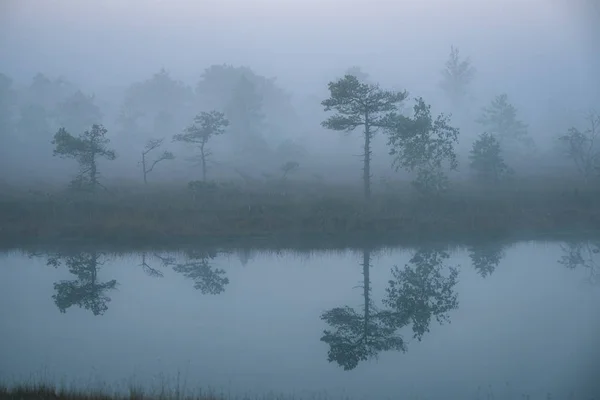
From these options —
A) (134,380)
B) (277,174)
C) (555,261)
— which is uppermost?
(277,174)

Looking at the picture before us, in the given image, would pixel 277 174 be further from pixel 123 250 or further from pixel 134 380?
pixel 134 380

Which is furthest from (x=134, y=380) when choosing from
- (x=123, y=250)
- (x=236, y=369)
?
(x=123, y=250)

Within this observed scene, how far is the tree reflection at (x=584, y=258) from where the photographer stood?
2173cm

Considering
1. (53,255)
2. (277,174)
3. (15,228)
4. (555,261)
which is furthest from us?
(277,174)

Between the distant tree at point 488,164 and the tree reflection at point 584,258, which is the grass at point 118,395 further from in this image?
the distant tree at point 488,164

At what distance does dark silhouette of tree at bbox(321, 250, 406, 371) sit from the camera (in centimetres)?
1412

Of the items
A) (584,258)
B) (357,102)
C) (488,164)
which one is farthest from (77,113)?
(584,258)

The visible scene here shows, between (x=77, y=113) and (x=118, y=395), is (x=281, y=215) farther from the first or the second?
(x=77, y=113)

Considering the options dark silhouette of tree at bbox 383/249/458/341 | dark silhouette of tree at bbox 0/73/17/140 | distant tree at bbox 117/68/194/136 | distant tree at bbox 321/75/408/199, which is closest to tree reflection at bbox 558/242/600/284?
dark silhouette of tree at bbox 383/249/458/341

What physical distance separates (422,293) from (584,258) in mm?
9323

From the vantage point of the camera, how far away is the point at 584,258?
24750 mm

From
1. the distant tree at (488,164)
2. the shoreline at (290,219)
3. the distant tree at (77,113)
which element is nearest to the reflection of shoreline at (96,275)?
the shoreline at (290,219)

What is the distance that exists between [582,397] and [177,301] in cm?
1241

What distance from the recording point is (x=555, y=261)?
24.1m
